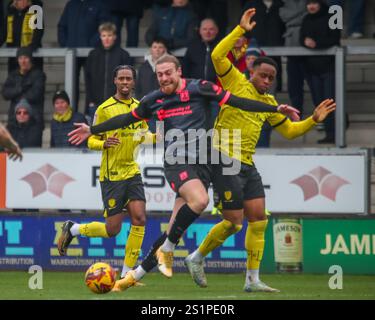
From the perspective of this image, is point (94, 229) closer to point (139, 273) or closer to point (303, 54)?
point (139, 273)

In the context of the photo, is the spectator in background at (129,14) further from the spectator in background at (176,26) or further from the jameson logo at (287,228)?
the jameson logo at (287,228)

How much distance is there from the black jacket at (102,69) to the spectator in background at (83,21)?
2.94 ft

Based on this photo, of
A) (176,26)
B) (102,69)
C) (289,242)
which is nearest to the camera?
(289,242)

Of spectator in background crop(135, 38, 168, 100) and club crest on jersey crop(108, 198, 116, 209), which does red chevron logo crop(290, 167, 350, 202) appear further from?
club crest on jersey crop(108, 198, 116, 209)

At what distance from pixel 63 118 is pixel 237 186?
17.7 feet

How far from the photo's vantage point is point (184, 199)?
1284 centimetres

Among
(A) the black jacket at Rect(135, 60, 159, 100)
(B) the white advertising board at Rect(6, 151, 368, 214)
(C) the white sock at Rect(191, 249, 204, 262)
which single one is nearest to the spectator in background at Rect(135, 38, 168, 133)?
(A) the black jacket at Rect(135, 60, 159, 100)

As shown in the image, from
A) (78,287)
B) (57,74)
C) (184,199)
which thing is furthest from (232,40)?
(57,74)

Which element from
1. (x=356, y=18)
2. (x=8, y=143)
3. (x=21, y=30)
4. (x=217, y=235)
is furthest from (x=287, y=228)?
(x=8, y=143)

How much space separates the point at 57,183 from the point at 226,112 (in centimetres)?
463

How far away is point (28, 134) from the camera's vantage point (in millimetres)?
18078

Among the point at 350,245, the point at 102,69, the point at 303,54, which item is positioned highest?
the point at 303,54

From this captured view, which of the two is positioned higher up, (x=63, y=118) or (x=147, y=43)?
(x=147, y=43)
